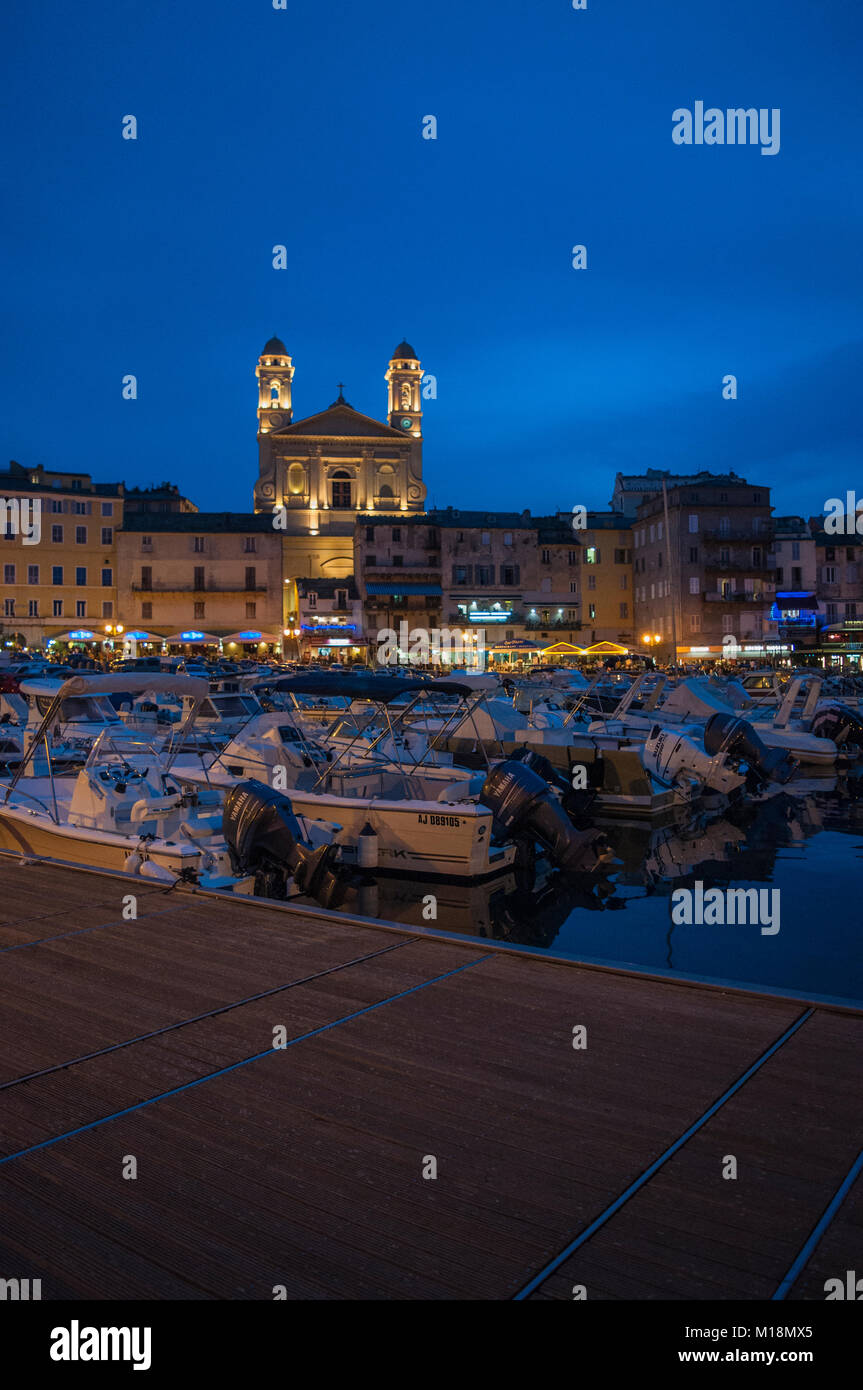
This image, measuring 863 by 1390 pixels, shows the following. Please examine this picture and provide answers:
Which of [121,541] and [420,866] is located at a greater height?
[121,541]

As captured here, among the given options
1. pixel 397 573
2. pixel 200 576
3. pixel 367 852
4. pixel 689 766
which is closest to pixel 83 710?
pixel 367 852

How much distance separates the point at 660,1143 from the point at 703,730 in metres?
26.5

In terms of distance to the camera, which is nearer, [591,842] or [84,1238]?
[84,1238]

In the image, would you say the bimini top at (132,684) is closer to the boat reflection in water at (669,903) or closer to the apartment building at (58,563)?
the boat reflection in water at (669,903)

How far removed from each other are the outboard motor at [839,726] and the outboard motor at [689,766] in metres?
11.8

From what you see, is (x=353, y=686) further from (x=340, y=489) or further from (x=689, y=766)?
(x=340, y=489)

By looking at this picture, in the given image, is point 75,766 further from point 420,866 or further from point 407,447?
point 407,447

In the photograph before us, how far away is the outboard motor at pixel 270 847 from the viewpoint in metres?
14.9

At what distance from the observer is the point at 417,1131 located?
509cm

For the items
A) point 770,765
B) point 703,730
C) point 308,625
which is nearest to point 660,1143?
point 770,765
